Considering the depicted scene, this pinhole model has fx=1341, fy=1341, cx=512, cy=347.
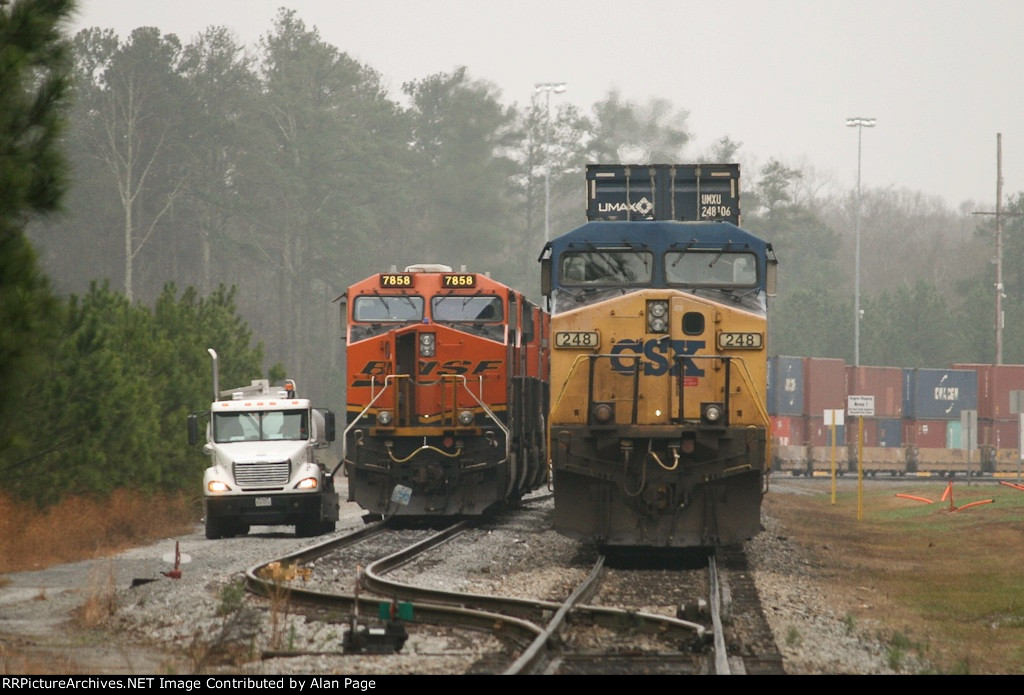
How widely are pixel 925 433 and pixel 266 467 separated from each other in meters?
36.7

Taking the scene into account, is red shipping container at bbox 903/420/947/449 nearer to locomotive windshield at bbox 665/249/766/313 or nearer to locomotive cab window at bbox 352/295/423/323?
locomotive cab window at bbox 352/295/423/323

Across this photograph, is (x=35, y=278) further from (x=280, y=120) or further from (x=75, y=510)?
(x=280, y=120)

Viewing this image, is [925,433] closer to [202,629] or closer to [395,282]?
[395,282]

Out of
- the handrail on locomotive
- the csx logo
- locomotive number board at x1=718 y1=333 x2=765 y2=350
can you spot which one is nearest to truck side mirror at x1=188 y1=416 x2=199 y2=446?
the handrail on locomotive

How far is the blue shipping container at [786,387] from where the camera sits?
170 ft

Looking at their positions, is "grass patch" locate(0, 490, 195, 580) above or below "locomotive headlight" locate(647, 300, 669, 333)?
below

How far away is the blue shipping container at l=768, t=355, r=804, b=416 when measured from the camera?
51688mm

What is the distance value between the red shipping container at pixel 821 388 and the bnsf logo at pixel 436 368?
102 ft

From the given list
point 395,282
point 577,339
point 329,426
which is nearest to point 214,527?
point 329,426

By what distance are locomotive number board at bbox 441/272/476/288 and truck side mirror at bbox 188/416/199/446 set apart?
4.85m

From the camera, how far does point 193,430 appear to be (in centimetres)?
2208

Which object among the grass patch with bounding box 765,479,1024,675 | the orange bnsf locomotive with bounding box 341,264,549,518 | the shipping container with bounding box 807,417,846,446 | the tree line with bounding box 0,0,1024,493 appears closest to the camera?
the grass patch with bounding box 765,479,1024,675

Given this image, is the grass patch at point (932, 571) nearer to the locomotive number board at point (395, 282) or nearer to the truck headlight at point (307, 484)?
the locomotive number board at point (395, 282)

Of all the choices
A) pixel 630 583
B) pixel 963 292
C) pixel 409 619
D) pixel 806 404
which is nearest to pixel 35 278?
pixel 409 619
